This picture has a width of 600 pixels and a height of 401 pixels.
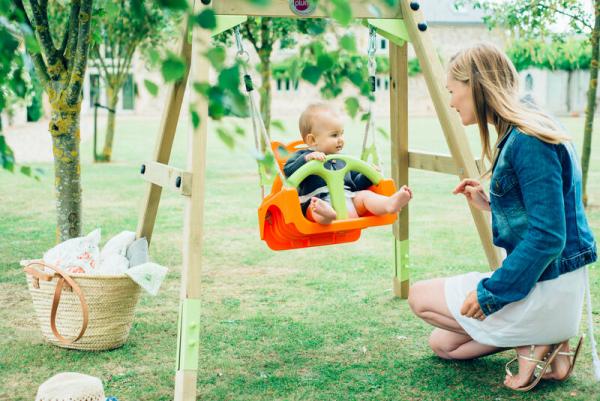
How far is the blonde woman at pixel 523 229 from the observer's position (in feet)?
8.48

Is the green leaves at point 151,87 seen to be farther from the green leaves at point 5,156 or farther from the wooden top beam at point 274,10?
the wooden top beam at point 274,10

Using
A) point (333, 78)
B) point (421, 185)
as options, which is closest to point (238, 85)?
point (333, 78)

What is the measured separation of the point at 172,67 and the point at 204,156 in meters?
1.59

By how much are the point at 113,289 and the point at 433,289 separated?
1.46 m

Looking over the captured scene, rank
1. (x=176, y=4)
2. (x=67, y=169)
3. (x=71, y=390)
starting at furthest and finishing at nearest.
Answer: (x=67, y=169), (x=71, y=390), (x=176, y=4)

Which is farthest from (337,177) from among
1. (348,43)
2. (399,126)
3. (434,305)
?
(348,43)

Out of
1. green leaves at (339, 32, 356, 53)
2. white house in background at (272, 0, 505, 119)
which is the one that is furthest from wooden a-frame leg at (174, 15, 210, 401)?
white house in background at (272, 0, 505, 119)

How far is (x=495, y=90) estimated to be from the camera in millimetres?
2742

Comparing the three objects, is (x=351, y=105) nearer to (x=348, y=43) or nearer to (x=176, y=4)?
(x=348, y=43)

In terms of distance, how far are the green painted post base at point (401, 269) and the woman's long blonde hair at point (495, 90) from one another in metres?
1.50

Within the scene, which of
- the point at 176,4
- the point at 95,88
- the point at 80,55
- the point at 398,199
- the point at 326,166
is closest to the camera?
the point at 176,4

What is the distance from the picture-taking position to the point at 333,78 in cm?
163

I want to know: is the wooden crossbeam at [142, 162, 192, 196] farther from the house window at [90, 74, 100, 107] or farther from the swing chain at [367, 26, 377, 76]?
the house window at [90, 74, 100, 107]

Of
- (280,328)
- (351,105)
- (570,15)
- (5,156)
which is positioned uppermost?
(570,15)
